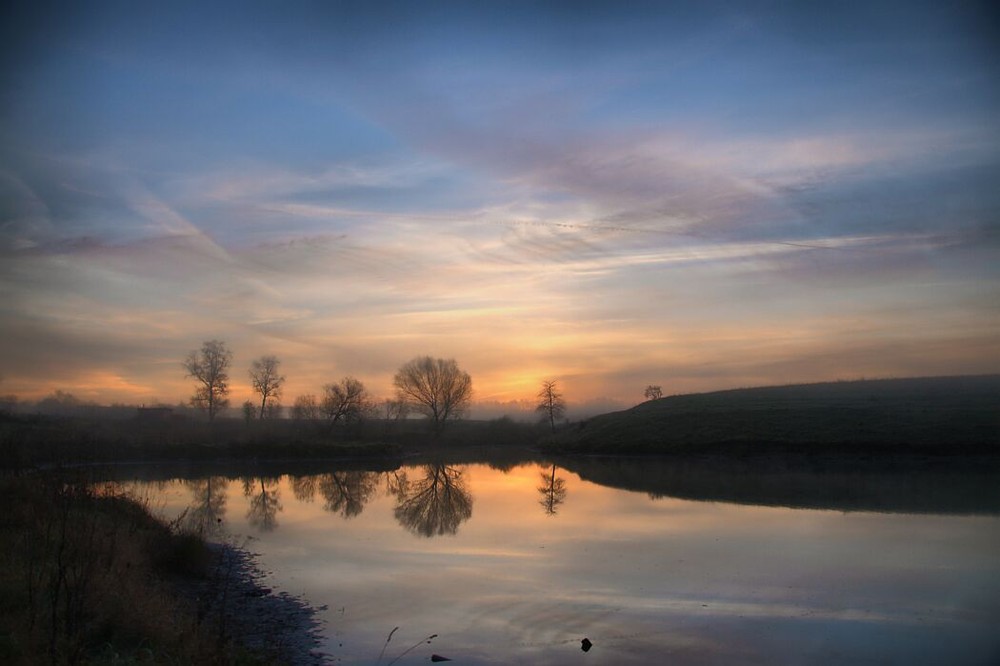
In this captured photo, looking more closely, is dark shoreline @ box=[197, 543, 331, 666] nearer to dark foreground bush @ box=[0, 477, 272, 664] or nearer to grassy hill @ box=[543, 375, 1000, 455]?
dark foreground bush @ box=[0, 477, 272, 664]

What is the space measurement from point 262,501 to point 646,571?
68.5 ft

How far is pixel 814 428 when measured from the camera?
150 ft

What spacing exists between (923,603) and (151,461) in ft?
174

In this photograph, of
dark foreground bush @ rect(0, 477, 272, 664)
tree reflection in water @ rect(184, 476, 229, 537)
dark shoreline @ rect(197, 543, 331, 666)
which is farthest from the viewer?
tree reflection in water @ rect(184, 476, 229, 537)

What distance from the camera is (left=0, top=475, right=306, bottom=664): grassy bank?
7.00 m

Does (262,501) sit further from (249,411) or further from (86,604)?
(249,411)

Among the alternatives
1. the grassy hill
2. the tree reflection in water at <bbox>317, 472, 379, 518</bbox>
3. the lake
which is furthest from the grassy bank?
the grassy hill

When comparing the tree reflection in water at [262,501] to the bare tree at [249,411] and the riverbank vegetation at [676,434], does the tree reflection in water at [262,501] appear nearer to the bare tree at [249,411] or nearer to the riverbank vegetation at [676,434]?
the riverbank vegetation at [676,434]

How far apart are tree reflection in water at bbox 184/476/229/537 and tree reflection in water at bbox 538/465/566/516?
11.5 m

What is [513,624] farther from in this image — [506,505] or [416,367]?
[416,367]

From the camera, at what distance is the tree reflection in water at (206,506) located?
21038mm

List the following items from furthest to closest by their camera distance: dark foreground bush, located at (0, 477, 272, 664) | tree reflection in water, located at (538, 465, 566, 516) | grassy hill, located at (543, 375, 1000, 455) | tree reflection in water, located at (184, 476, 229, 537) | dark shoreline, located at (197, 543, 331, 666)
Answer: grassy hill, located at (543, 375, 1000, 455) → tree reflection in water, located at (538, 465, 566, 516) → tree reflection in water, located at (184, 476, 229, 537) → dark shoreline, located at (197, 543, 331, 666) → dark foreground bush, located at (0, 477, 272, 664)

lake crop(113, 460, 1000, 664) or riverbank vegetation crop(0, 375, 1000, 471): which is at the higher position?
riverbank vegetation crop(0, 375, 1000, 471)

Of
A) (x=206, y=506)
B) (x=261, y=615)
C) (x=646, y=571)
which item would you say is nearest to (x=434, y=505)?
(x=206, y=506)
